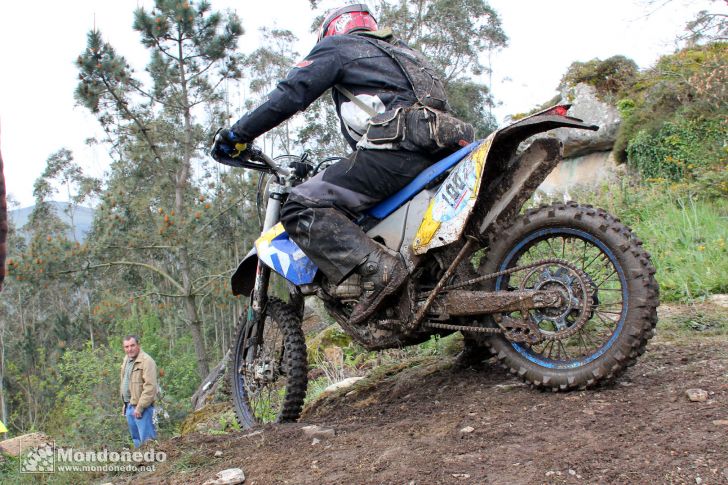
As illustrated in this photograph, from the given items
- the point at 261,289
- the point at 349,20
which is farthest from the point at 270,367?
the point at 349,20

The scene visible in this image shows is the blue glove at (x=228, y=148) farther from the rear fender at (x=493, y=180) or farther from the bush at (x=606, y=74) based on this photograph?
the bush at (x=606, y=74)

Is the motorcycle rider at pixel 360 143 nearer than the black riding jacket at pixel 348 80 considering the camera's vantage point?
Yes

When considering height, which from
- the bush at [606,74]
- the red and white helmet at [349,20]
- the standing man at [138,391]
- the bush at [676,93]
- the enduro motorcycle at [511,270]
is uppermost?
the bush at [606,74]

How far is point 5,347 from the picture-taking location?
134ft

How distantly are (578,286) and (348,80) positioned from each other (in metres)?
1.66

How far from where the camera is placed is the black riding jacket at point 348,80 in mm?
3492

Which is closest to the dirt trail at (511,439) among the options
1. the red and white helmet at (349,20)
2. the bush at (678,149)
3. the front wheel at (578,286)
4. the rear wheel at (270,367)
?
the front wheel at (578,286)

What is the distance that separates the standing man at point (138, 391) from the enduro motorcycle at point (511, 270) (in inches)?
189

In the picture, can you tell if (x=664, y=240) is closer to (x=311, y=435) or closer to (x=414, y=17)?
(x=311, y=435)

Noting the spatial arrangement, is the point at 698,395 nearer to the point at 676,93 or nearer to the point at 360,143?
the point at 360,143

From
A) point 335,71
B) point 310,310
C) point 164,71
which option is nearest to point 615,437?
point 335,71

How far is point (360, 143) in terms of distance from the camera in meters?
3.45

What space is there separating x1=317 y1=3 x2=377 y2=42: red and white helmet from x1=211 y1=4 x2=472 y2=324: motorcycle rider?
0.08 meters

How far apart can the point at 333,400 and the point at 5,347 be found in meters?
43.1
